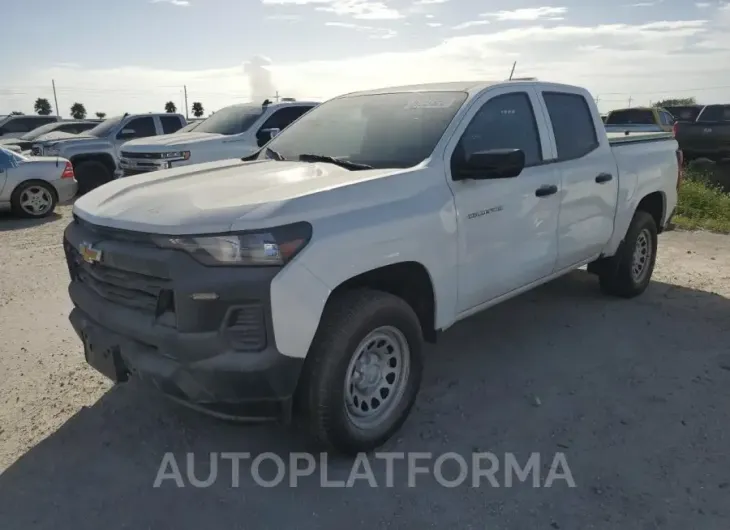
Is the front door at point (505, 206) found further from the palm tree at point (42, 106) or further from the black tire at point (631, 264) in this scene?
the palm tree at point (42, 106)

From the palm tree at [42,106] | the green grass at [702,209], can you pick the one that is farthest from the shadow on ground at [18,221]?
the palm tree at [42,106]

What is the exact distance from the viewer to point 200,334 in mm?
2793

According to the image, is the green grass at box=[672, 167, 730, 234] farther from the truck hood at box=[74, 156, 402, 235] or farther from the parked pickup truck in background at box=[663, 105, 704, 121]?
the truck hood at box=[74, 156, 402, 235]

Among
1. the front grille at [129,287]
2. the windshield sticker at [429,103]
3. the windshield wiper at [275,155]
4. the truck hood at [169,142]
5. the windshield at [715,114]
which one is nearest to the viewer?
the front grille at [129,287]

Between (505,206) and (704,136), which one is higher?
(505,206)

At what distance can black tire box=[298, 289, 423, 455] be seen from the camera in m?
3.00

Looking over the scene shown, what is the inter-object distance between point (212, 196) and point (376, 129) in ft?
4.41

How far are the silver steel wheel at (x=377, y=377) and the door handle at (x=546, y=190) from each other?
5.10 feet

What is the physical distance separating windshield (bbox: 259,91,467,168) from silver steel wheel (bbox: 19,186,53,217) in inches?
311

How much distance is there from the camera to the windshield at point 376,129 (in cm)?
379

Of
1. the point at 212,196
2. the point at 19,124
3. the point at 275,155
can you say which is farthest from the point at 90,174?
the point at 212,196

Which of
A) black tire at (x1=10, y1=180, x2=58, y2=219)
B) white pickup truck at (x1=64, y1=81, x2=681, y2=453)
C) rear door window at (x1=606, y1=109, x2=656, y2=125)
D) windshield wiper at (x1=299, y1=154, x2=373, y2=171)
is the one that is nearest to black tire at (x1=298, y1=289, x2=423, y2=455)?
white pickup truck at (x1=64, y1=81, x2=681, y2=453)

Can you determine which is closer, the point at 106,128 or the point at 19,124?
the point at 106,128

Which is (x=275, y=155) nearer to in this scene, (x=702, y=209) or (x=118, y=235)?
(x=118, y=235)
